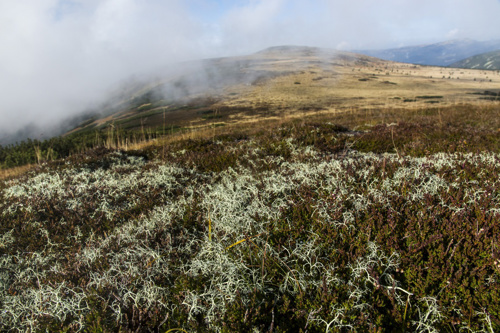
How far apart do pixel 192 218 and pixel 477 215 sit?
3419 mm

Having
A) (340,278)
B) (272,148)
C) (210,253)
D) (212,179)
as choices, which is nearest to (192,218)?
(210,253)

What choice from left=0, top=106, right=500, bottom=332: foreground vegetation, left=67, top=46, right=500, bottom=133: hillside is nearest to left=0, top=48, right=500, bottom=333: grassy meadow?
left=0, top=106, right=500, bottom=332: foreground vegetation

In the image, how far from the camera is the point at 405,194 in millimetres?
3424

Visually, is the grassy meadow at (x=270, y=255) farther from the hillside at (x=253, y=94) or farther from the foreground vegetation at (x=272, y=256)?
the hillside at (x=253, y=94)

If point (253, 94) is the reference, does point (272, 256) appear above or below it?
below

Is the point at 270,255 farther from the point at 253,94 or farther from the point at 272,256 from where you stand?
the point at 253,94

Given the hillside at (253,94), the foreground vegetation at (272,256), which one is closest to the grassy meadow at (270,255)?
the foreground vegetation at (272,256)

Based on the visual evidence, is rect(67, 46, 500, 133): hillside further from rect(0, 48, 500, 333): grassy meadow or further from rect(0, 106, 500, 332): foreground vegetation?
rect(0, 106, 500, 332): foreground vegetation

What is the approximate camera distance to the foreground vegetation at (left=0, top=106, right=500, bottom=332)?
202 cm

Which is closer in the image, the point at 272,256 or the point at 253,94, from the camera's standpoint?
the point at 272,256

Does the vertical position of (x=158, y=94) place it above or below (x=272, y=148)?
above

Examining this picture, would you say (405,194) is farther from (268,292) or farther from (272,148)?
(272,148)

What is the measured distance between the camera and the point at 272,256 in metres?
2.60

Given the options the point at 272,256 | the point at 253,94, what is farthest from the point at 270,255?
the point at 253,94
